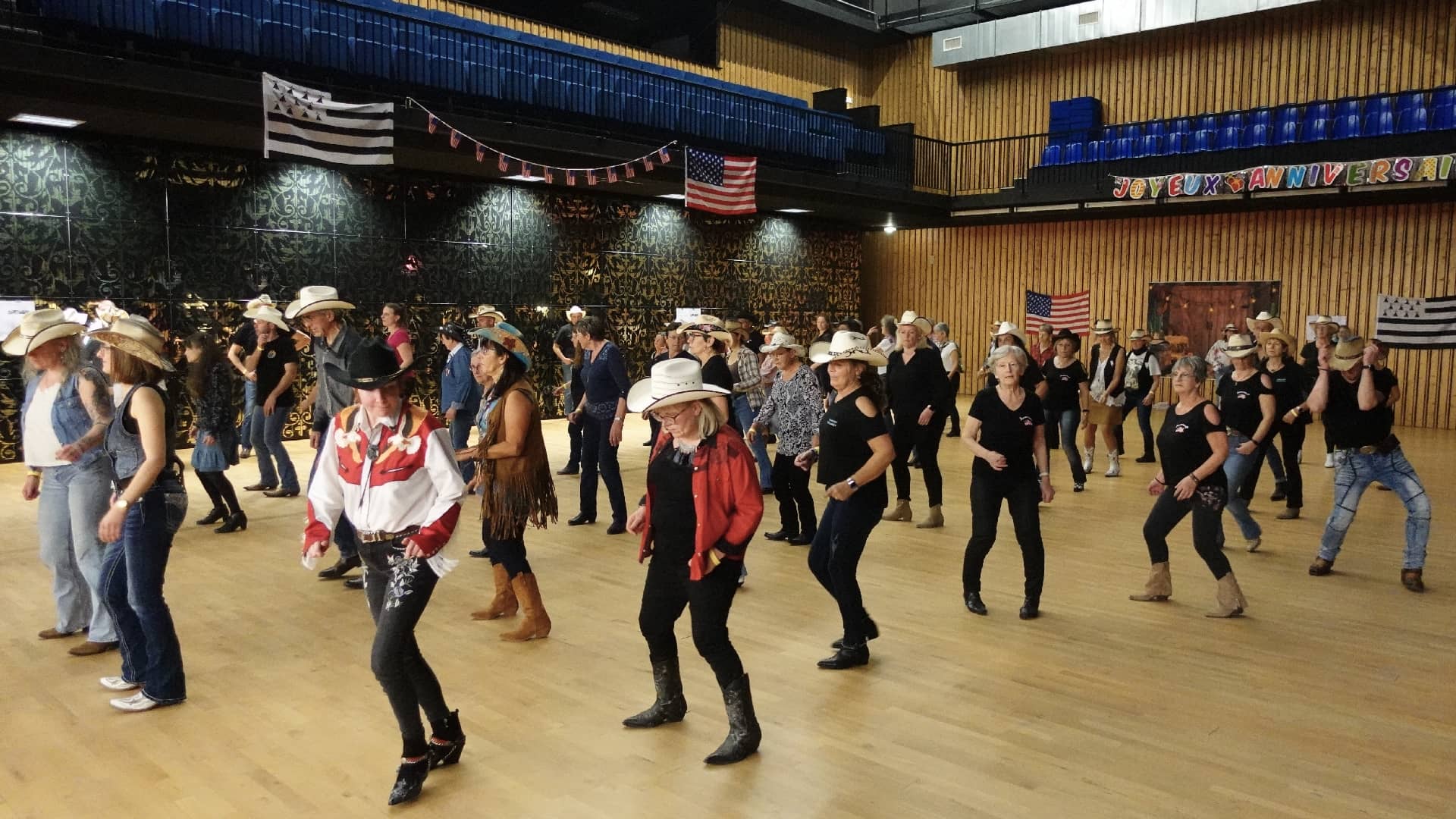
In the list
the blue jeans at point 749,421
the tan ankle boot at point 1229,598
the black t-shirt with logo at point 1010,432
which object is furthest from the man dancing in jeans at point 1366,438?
the blue jeans at point 749,421

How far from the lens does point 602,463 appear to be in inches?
286

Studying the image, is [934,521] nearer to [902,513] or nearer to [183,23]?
[902,513]

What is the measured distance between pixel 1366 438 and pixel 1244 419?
3.03 feet

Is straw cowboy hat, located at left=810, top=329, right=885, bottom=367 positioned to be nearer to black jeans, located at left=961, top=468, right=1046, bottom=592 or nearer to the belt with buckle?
black jeans, located at left=961, top=468, right=1046, bottom=592

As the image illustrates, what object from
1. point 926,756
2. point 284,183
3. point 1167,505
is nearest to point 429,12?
point 284,183

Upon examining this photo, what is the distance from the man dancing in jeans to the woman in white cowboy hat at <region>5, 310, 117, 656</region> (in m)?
6.30

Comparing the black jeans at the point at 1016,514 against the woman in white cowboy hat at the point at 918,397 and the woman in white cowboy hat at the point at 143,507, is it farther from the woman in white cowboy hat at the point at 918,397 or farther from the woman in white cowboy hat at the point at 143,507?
the woman in white cowboy hat at the point at 143,507

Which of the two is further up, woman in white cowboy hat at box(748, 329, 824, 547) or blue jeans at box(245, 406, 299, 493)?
woman in white cowboy hat at box(748, 329, 824, 547)

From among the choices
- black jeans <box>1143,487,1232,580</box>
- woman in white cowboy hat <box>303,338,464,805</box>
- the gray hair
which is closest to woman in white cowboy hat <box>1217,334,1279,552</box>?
the gray hair

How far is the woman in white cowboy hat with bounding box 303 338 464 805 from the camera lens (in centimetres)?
317

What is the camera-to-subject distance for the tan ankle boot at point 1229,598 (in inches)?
209

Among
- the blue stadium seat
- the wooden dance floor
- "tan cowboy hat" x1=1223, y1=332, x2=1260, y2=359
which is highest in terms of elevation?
the blue stadium seat

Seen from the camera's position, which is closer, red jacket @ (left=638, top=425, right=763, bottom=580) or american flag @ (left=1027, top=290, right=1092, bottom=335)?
red jacket @ (left=638, top=425, right=763, bottom=580)

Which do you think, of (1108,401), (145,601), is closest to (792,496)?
(145,601)
